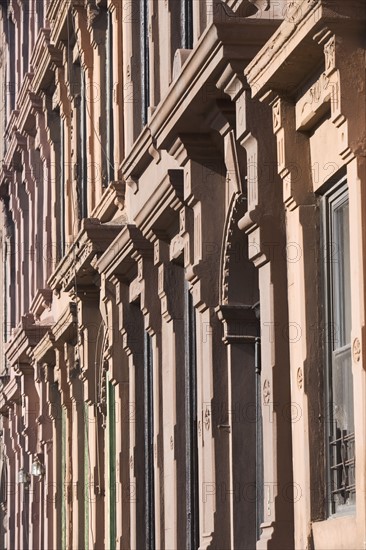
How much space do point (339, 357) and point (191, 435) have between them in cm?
579

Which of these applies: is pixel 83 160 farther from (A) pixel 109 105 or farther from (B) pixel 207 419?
(B) pixel 207 419

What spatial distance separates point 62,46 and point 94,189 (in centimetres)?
372

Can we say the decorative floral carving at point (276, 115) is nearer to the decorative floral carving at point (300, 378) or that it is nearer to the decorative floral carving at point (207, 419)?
the decorative floral carving at point (300, 378)

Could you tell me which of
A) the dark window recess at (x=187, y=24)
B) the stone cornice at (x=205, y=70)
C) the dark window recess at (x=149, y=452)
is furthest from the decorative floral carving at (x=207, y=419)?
the dark window recess at (x=149, y=452)

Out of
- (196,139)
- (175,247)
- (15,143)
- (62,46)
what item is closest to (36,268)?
(15,143)

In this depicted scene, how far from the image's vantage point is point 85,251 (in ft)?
78.5

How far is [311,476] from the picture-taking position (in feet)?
45.7

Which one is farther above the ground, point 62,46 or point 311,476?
point 62,46

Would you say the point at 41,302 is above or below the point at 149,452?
above

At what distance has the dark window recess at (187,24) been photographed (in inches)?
758

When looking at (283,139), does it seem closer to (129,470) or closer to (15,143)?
(129,470)

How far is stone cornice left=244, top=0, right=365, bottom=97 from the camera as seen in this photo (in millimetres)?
12430

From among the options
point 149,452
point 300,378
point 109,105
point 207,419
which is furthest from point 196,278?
point 109,105

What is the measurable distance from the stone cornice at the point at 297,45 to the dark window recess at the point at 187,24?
5.00m
